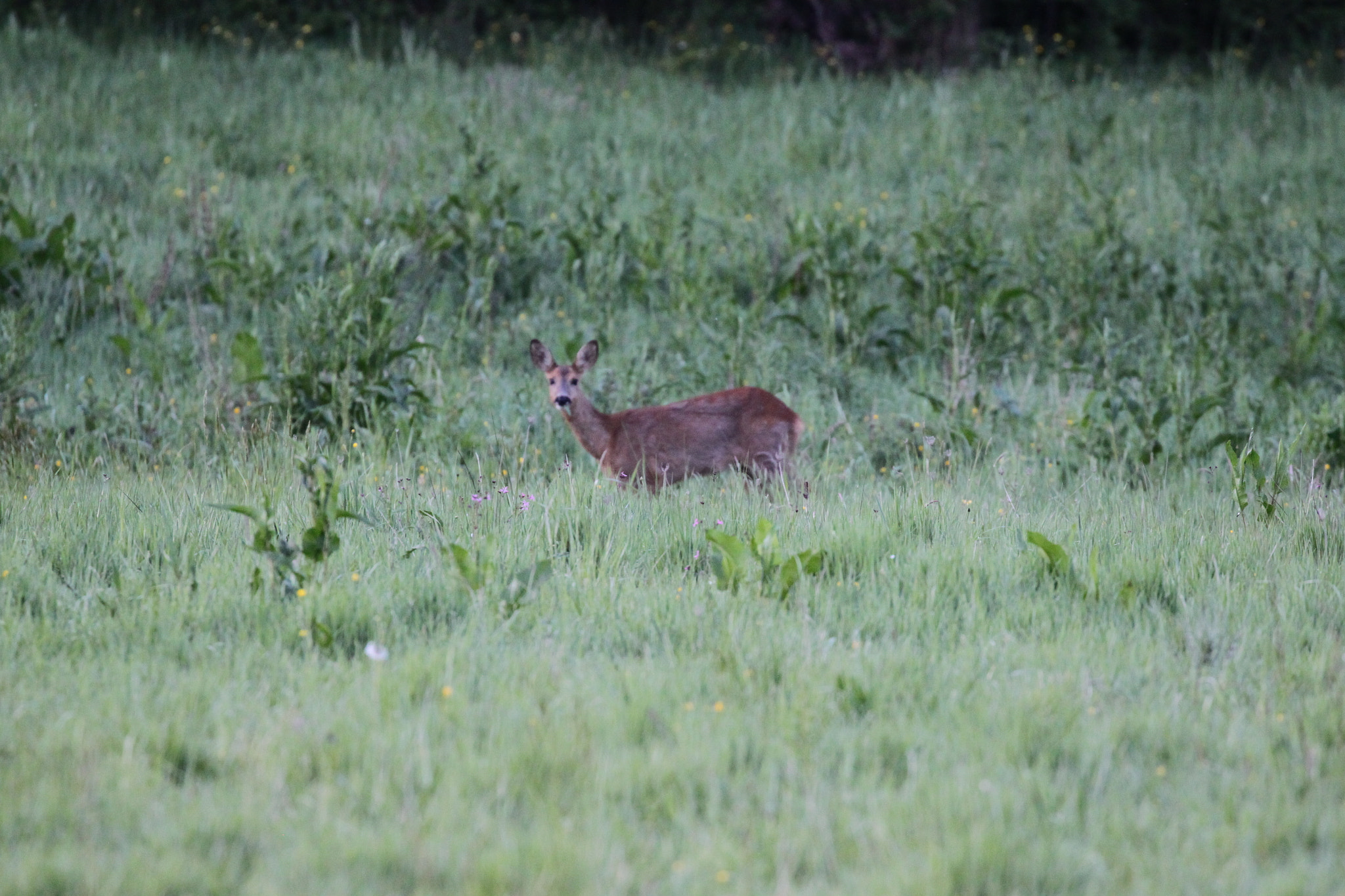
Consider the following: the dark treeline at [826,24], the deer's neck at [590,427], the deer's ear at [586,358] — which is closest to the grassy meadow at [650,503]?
the deer's neck at [590,427]

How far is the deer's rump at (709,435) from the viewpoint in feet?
23.9

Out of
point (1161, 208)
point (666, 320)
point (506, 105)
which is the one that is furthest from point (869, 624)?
point (506, 105)

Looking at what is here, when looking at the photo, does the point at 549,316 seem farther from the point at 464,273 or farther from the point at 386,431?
the point at 386,431

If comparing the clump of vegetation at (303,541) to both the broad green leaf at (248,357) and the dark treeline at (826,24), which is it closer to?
the broad green leaf at (248,357)

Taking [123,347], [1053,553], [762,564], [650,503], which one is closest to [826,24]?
[123,347]

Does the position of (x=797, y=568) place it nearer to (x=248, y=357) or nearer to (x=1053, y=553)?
(x=1053, y=553)

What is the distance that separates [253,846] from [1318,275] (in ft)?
34.0

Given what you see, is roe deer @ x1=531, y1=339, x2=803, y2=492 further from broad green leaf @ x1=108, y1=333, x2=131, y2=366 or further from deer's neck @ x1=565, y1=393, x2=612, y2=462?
broad green leaf @ x1=108, y1=333, x2=131, y2=366

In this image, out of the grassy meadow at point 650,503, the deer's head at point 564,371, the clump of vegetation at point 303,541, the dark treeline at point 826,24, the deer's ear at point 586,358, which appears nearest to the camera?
the grassy meadow at point 650,503

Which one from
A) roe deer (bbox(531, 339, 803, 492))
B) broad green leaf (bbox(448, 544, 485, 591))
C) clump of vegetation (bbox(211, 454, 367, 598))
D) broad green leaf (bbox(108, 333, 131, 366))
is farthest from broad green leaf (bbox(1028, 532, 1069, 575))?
broad green leaf (bbox(108, 333, 131, 366))

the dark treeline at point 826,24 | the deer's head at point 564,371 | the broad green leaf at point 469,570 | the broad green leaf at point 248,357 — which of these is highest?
the dark treeline at point 826,24

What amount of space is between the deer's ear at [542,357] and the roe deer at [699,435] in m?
0.26

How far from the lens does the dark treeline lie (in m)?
17.8

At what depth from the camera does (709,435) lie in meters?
7.32
